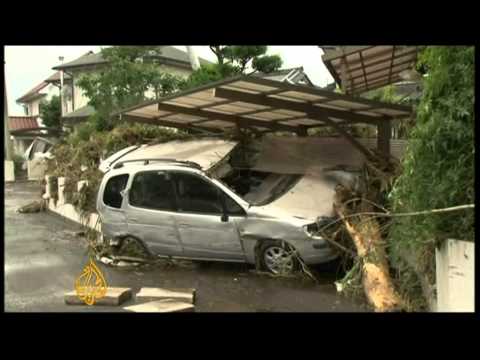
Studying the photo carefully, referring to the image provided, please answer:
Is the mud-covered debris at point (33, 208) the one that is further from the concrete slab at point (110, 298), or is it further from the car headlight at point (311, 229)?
the car headlight at point (311, 229)

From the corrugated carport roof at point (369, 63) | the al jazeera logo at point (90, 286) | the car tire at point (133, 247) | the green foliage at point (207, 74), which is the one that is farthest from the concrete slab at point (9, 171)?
the al jazeera logo at point (90, 286)

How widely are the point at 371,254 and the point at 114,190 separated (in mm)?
4373

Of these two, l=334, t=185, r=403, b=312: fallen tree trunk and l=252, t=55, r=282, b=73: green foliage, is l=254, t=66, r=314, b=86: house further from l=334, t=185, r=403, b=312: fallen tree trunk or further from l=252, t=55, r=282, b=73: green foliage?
l=334, t=185, r=403, b=312: fallen tree trunk

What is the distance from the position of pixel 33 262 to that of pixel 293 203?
4.71m

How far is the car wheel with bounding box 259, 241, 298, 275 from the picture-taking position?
6434 mm

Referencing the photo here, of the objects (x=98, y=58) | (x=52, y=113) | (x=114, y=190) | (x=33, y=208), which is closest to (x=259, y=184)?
(x=114, y=190)

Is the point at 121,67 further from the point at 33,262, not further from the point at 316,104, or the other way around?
the point at 316,104

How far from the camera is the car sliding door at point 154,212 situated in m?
7.21

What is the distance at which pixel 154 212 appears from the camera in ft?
23.9

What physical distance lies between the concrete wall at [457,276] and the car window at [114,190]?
5.29m

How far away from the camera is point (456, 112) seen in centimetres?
367

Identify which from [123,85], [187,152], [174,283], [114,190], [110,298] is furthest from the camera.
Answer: [123,85]

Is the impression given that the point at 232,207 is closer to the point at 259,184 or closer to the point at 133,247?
the point at 259,184

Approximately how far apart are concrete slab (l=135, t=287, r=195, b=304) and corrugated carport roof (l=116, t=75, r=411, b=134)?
8.89ft
